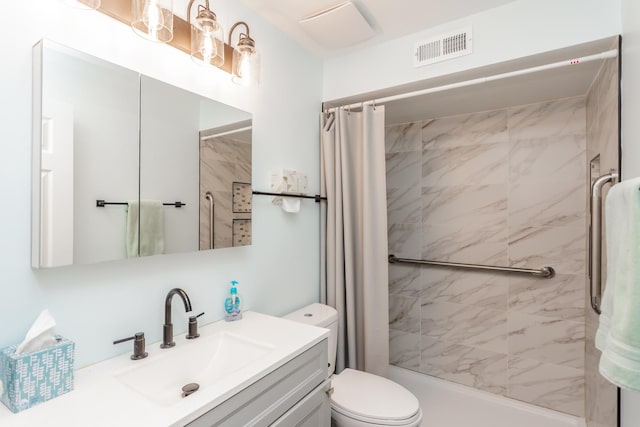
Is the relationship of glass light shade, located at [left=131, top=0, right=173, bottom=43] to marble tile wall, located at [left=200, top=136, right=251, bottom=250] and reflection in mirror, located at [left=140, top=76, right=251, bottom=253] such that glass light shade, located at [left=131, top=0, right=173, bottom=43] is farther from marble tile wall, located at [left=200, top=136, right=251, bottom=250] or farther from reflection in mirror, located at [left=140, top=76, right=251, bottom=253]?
marble tile wall, located at [left=200, top=136, right=251, bottom=250]

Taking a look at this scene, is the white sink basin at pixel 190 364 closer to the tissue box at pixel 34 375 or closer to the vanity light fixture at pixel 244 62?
the tissue box at pixel 34 375

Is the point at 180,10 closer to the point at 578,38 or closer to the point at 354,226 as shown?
the point at 354,226

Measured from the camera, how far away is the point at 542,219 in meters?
2.20

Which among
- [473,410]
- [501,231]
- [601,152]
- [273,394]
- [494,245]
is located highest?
[601,152]

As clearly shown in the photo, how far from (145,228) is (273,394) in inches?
29.7

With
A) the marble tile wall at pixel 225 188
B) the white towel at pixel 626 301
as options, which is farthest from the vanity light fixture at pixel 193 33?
the white towel at pixel 626 301

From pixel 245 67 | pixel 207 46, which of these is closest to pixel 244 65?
pixel 245 67

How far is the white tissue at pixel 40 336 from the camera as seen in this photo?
0.87m

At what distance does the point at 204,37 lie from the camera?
1.35 metres

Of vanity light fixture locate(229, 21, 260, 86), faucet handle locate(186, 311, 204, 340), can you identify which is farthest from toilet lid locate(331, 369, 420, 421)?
vanity light fixture locate(229, 21, 260, 86)

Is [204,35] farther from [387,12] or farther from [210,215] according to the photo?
[387,12]

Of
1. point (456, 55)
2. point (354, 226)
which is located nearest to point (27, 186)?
point (354, 226)

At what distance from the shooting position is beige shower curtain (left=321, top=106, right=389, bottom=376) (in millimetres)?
2076

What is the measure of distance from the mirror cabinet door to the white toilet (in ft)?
3.62
